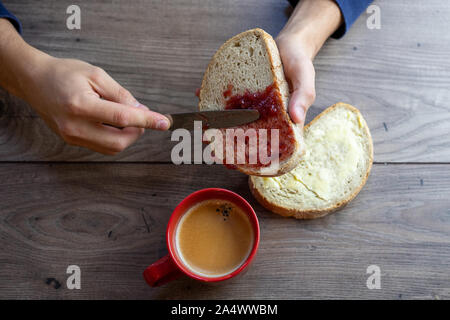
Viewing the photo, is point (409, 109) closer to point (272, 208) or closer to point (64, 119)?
point (272, 208)

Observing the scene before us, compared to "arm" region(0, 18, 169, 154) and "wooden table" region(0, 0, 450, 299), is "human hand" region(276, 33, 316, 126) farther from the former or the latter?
"arm" region(0, 18, 169, 154)

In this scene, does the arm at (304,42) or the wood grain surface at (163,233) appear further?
the wood grain surface at (163,233)

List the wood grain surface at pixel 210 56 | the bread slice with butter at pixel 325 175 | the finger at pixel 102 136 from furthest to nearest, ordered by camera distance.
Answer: the wood grain surface at pixel 210 56
the bread slice with butter at pixel 325 175
the finger at pixel 102 136

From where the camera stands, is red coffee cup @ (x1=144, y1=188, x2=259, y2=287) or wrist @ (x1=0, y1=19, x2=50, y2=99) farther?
wrist @ (x1=0, y1=19, x2=50, y2=99)

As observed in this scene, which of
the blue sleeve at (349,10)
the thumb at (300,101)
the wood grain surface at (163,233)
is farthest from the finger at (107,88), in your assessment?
the blue sleeve at (349,10)

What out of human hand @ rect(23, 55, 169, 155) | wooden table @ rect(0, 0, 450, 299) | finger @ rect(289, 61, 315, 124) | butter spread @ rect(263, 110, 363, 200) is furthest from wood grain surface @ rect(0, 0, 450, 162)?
finger @ rect(289, 61, 315, 124)

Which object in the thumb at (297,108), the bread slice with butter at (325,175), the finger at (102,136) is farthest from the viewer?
the bread slice with butter at (325,175)

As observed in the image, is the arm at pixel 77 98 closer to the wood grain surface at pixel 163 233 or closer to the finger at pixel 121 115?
the finger at pixel 121 115

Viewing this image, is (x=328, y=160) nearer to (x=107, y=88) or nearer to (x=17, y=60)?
(x=107, y=88)

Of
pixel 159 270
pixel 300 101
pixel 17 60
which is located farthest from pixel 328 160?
pixel 17 60
